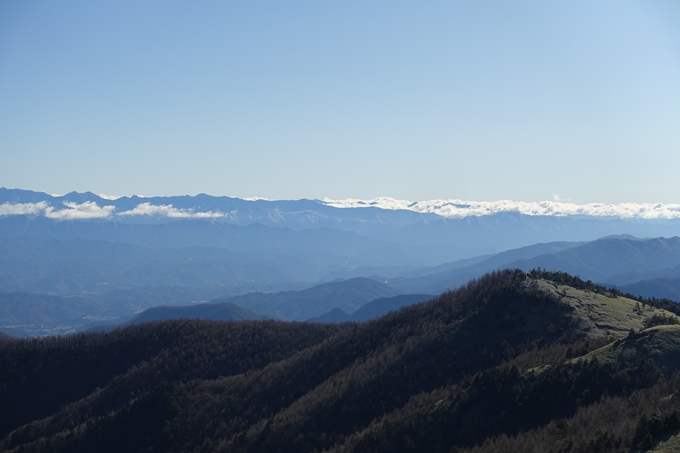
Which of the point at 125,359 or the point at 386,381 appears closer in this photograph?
the point at 386,381

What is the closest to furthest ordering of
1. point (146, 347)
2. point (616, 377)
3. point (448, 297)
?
point (616, 377), point (448, 297), point (146, 347)

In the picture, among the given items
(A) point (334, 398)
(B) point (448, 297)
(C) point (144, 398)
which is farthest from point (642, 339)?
(C) point (144, 398)

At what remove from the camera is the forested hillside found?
64.2 meters

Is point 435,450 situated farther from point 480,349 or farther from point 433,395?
point 480,349

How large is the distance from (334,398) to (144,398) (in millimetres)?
40290

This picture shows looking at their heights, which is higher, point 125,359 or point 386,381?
point 386,381

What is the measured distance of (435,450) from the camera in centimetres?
6562

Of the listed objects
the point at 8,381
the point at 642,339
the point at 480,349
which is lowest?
the point at 8,381

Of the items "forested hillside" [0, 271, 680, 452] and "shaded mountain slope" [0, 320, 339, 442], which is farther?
"shaded mountain slope" [0, 320, 339, 442]

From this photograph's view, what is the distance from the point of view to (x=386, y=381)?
294 feet

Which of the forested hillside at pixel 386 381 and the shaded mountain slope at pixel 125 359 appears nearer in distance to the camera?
the forested hillside at pixel 386 381

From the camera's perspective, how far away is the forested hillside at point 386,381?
211 feet

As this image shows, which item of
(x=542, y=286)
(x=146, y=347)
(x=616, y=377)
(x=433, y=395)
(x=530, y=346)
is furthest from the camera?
(x=146, y=347)

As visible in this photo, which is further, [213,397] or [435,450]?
[213,397]
